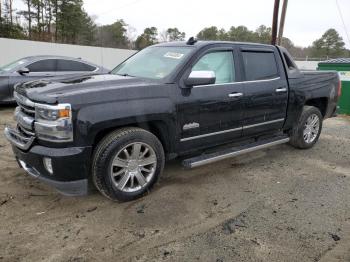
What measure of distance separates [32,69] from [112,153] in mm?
6331

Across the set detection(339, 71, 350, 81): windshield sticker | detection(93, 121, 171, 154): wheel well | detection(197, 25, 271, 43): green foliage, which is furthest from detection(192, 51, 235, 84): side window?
detection(197, 25, 271, 43): green foliage

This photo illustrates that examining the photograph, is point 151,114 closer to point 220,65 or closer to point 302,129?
point 220,65

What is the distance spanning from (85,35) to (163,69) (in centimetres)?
4075

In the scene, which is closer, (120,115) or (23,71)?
(120,115)

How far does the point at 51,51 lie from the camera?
18438 millimetres

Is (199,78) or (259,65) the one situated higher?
(259,65)

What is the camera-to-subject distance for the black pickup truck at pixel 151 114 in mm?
3260

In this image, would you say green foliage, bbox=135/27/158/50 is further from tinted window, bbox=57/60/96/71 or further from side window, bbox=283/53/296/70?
Result: side window, bbox=283/53/296/70

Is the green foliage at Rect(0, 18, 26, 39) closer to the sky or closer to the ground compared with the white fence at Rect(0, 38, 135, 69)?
closer to the sky

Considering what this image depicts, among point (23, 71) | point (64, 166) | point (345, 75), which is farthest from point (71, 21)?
point (64, 166)

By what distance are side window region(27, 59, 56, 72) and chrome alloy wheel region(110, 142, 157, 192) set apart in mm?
6207

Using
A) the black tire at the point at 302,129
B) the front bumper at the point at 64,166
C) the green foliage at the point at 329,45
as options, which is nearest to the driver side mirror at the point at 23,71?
the front bumper at the point at 64,166

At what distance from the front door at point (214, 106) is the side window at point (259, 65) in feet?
0.93

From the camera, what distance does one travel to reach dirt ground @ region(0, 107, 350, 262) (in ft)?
9.49
